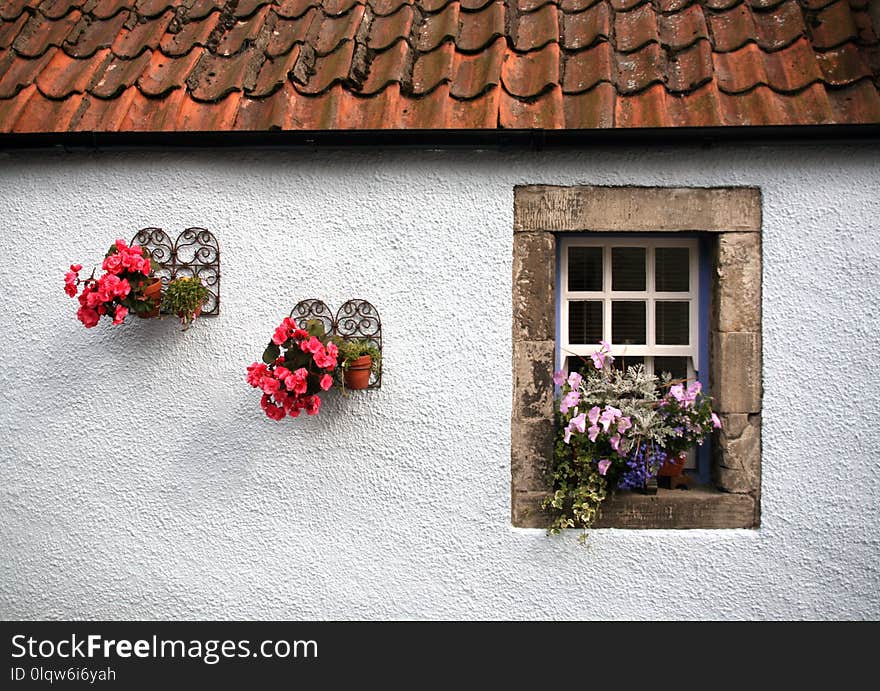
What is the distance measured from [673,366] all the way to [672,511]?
0.75m

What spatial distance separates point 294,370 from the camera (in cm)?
334

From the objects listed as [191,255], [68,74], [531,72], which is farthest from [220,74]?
[531,72]

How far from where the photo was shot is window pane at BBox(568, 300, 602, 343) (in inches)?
150

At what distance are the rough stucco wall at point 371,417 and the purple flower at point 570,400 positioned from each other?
0.29 metres

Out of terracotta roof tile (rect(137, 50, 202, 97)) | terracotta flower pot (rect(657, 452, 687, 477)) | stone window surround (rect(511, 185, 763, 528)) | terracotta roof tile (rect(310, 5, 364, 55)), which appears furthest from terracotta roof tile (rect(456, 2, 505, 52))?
terracotta flower pot (rect(657, 452, 687, 477))

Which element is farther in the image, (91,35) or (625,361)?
(91,35)

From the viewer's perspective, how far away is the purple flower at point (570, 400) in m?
3.44

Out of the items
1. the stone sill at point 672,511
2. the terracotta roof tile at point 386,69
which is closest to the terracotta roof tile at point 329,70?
the terracotta roof tile at point 386,69

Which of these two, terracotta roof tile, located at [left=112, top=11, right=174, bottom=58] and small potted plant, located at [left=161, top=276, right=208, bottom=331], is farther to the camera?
terracotta roof tile, located at [left=112, top=11, right=174, bottom=58]

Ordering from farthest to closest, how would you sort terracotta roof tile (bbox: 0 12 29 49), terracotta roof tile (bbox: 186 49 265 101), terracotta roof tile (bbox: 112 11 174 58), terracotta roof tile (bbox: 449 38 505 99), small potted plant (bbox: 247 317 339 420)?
terracotta roof tile (bbox: 0 12 29 49) → terracotta roof tile (bbox: 112 11 174 58) → terracotta roof tile (bbox: 186 49 265 101) → terracotta roof tile (bbox: 449 38 505 99) → small potted plant (bbox: 247 317 339 420)

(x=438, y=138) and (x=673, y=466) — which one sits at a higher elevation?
(x=438, y=138)

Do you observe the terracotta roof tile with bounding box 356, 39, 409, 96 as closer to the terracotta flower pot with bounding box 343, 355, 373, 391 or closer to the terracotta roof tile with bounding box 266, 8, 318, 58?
the terracotta roof tile with bounding box 266, 8, 318, 58

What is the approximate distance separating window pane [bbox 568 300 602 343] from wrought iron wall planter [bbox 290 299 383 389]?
102 cm

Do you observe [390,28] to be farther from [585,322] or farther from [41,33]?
[41,33]
